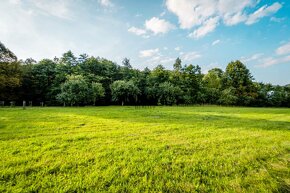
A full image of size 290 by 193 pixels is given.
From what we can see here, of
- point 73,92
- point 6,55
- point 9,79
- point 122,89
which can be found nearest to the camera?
point 73,92

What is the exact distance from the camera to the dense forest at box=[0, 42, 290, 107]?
2913 cm

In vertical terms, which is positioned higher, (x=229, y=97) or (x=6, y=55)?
(x=6, y=55)

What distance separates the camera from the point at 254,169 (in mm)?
3176

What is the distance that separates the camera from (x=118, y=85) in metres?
34.6

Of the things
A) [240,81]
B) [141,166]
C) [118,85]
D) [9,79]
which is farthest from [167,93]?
[141,166]

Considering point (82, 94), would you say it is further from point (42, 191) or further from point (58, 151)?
point (42, 191)

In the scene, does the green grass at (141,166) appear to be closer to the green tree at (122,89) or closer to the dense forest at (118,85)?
the dense forest at (118,85)

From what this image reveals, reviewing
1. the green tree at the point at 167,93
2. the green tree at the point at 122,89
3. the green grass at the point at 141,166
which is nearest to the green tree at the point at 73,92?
the green tree at the point at 122,89

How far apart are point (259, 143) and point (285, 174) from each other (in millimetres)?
2394

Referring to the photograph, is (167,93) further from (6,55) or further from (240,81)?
(6,55)

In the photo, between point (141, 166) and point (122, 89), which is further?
point (122, 89)

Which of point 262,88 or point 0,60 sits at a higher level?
point 0,60

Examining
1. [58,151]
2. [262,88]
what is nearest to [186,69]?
[262,88]

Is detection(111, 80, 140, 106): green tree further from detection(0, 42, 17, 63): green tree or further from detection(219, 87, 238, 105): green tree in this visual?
detection(219, 87, 238, 105): green tree
